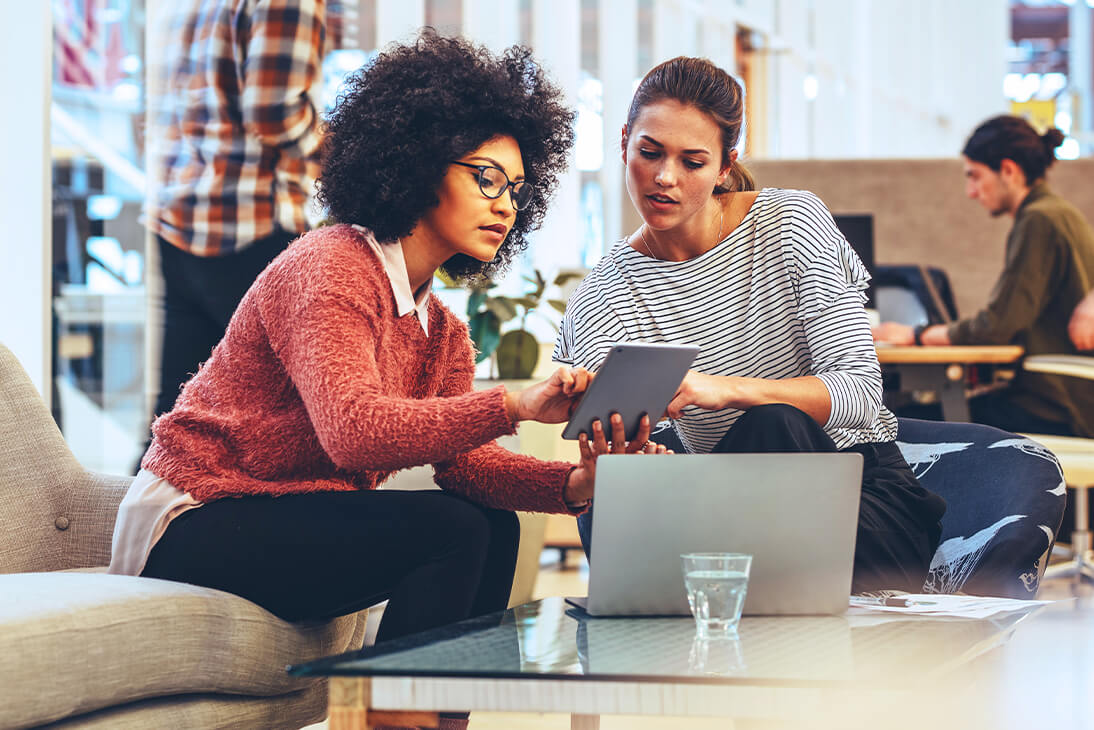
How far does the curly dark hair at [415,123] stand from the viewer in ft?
5.00

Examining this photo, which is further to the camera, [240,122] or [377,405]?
[240,122]

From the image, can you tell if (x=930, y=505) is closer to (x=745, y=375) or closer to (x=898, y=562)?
(x=898, y=562)

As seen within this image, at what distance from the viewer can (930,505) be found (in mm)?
1647

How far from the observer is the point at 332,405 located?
1.33m

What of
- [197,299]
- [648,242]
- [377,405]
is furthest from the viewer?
[197,299]

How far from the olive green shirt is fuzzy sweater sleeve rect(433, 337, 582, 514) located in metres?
2.10

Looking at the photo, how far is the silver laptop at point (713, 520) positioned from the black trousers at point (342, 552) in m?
0.21

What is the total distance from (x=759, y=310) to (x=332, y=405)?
0.70 m

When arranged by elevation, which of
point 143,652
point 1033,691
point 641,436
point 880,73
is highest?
point 880,73

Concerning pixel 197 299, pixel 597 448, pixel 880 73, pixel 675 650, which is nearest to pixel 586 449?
pixel 597 448

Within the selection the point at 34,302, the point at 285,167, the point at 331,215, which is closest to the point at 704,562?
the point at 331,215

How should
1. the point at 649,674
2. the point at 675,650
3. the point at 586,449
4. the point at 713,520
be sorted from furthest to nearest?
the point at 586,449, the point at 713,520, the point at 675,650, the point at 649,674

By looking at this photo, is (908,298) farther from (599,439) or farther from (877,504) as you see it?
(599,439)

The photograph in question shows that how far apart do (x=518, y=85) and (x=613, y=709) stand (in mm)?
925
